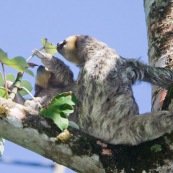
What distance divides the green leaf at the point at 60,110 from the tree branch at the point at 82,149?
55 millimetres

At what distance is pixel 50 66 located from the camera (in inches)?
205

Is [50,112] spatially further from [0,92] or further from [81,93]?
[81,93]

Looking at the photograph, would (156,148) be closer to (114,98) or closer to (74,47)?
(114,98)

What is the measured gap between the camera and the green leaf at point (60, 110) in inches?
108

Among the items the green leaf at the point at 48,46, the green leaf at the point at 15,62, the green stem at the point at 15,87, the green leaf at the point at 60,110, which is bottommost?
the green leaf at the point at 60,110

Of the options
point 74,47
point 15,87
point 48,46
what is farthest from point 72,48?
point 15,87

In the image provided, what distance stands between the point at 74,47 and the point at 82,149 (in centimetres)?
217

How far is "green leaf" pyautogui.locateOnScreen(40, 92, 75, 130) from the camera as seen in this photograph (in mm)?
2744

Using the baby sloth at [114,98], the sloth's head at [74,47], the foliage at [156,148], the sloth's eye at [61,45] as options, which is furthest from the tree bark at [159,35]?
the foliage at [156,148]

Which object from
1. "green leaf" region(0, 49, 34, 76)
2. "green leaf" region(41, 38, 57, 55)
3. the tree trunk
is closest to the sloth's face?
"green leaf" region(41, 38, 57, 55)

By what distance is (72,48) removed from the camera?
4.72 m

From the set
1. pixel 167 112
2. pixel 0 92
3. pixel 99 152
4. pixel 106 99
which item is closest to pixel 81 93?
pixel 106 99

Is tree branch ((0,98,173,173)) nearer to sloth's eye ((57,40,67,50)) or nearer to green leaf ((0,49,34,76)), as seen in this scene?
green leaf ((0,49,34,76))

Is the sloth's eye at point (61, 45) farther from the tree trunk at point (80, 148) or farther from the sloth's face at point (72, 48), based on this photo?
the tree trunk at point (80, 148)
